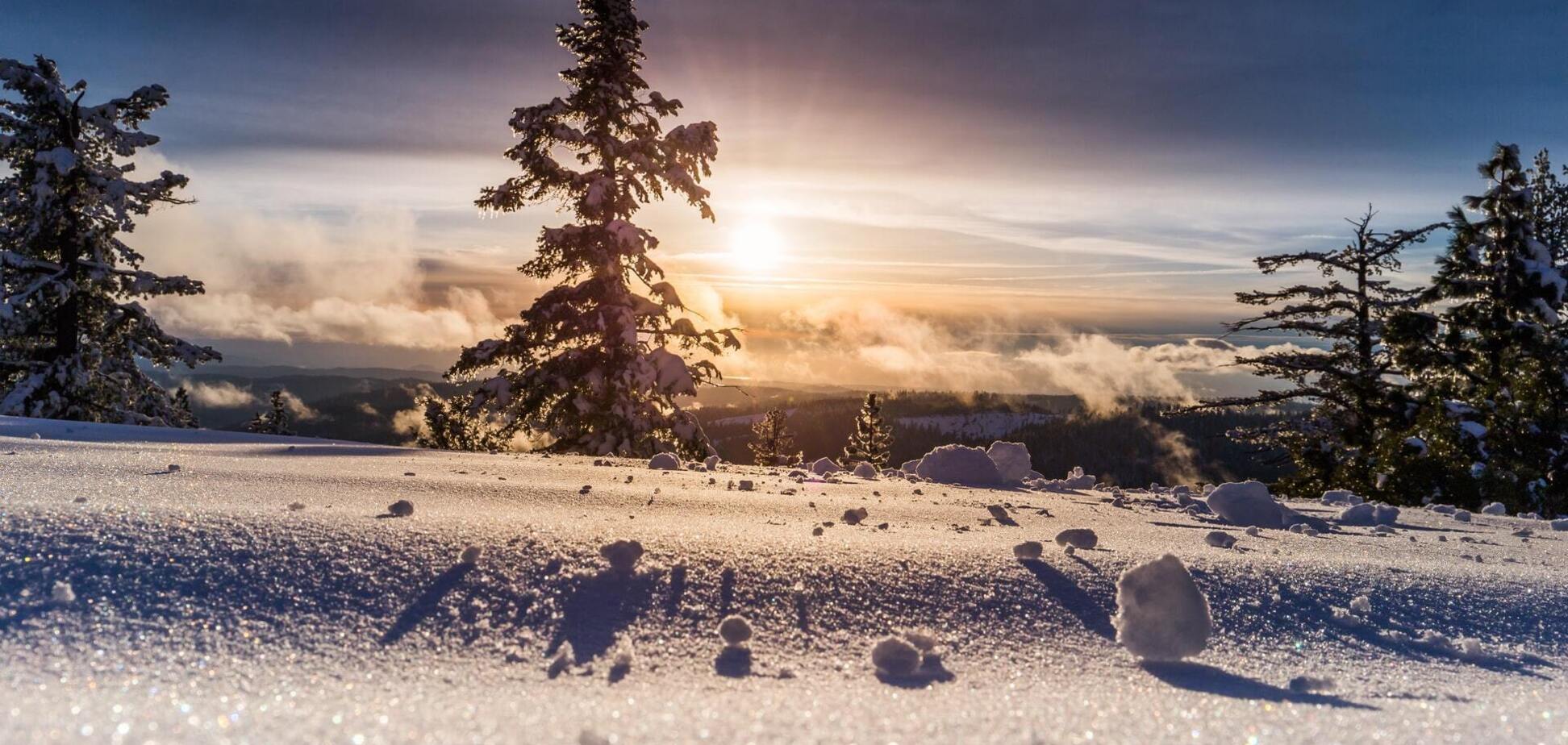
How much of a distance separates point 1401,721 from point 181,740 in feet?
7.35

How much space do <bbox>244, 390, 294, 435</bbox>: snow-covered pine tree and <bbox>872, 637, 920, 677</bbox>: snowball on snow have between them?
50773 mm

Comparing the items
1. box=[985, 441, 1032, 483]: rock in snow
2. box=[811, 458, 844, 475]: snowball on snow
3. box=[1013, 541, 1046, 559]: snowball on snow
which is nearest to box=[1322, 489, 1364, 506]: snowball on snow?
box=[985, 441, 1032, 483]: rock in snow

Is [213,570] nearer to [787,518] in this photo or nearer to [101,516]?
[101,516]

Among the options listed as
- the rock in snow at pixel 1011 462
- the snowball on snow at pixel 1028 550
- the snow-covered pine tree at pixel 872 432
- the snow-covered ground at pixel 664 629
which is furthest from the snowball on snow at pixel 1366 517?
the snow-covered pine tree at pixel 872 432

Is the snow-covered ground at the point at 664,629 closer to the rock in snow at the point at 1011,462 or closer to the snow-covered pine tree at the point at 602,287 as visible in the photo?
the rock in snow at the point at 1011,462

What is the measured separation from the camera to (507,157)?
13219 millimetres

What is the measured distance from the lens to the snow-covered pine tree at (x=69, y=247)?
46.4ft

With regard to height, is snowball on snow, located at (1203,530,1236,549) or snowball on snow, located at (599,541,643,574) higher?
snowball on snow, located at (599,541,643,574)

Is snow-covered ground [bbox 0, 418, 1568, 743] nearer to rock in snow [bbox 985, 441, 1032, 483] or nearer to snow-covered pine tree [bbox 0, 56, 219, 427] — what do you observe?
rock in snow [bbox 985, 441, 1032, 483]

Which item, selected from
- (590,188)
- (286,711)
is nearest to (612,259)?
(590,188)

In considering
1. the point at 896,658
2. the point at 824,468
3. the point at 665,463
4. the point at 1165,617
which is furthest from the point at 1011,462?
the point at 896,658

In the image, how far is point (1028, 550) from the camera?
2.95 metres

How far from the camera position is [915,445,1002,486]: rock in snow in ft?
22.6

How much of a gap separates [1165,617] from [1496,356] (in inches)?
734
